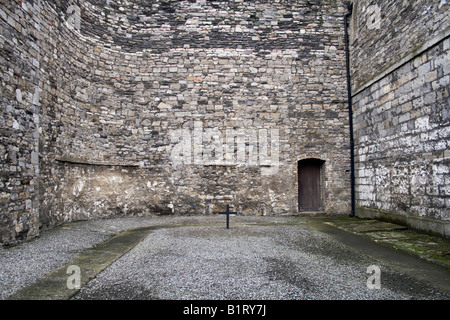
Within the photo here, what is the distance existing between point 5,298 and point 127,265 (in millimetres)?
1399

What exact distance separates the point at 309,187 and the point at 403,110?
12.0 feet

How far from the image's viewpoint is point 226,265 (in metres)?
3.93

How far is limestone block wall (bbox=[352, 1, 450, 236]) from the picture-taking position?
562 centimetres

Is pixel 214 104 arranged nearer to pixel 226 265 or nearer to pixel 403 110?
pixel 403 110

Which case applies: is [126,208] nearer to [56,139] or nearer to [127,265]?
[56,139]

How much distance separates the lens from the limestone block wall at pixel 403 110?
5.62 m

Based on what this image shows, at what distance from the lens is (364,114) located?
8305mm

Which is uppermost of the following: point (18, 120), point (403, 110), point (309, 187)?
point (403, 110)

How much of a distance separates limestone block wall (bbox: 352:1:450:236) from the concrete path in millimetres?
930

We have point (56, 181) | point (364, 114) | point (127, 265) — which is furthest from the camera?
point (364, 114)

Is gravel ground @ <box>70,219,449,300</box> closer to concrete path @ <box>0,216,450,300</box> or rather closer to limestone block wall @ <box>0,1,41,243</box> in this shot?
concrete path @ <box>0,216,450,300</box>

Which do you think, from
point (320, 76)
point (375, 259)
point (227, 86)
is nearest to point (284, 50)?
point (320, 76)

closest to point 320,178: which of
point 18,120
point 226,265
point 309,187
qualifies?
point 309,187

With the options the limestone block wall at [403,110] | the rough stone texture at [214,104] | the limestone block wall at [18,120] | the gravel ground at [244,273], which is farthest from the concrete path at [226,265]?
the rough stone texture at [214,104]
